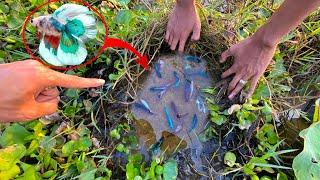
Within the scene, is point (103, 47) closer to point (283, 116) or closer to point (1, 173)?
point (1, 173)

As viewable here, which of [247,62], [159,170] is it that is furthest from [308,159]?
[159,170]

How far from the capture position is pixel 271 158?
1.80 m

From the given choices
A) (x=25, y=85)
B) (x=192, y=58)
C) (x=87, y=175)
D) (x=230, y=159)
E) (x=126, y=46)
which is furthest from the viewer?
(x=192, y=58)

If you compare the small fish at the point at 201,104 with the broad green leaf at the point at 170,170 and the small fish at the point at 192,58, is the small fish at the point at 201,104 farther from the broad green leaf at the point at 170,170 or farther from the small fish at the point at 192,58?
the broad green leaf at the point at 170,170

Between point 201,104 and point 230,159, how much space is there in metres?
0.27

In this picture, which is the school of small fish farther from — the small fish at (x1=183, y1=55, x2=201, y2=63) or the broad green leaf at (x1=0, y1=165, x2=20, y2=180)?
the broad green leaf at (x1=0, y1=165, x2=20, y2=180)

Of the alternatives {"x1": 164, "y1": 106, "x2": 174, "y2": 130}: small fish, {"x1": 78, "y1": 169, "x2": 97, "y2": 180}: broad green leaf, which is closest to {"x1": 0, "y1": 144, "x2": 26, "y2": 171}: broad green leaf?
{"x1": 78, "y1": 169, "x2": 97, "y2": 180}: broad green leaf

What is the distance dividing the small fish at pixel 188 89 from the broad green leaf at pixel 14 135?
0.66m

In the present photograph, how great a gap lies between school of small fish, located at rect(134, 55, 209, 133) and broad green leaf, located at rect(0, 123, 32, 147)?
46 cm

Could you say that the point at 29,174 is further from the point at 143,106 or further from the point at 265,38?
the point at 265,38

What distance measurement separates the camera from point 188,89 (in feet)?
6.22

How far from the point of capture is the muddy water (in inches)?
71.5

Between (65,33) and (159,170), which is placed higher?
(65,33)

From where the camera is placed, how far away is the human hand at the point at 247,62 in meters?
1.76
